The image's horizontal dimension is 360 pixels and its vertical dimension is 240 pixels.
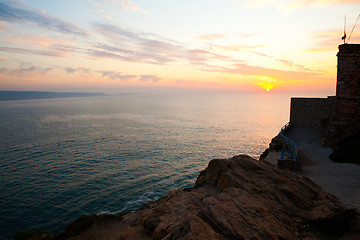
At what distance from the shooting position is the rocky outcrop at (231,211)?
25.3ft

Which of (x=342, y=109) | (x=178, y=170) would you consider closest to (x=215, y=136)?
(x=178, y=170)

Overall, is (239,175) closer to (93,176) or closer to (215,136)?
(93,176)

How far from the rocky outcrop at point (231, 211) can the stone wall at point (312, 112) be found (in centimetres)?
2285

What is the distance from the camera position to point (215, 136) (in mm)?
56500

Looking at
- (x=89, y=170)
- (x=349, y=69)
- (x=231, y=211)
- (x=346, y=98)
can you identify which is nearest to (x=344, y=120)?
(x=346, y=98)

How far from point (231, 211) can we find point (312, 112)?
31.5 metres

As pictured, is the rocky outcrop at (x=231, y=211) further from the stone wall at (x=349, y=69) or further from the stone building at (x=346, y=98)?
the stone wall at (x=349, y=69)

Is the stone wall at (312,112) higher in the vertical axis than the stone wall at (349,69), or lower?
lower

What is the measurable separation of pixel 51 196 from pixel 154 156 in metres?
17.5

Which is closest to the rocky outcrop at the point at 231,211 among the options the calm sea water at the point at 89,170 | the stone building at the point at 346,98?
the calm sea water at the point at 89,170

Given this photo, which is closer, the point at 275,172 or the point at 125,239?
the point at 125,239

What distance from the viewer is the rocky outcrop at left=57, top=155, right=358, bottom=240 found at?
7699mm

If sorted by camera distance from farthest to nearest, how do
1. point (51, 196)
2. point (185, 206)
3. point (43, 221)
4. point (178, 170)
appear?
point (178, 170) → point (51, 196) → point (43, 221) → point (185, 206)

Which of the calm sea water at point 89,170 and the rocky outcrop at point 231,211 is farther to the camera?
the calm sea water at point 89,170
